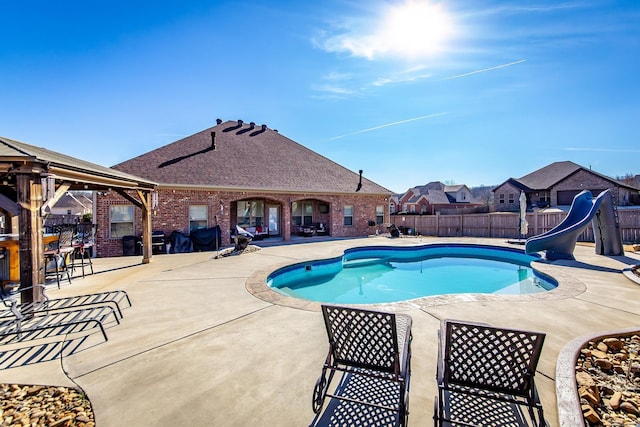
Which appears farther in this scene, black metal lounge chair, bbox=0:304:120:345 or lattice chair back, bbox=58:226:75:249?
lattice chair back, bbox=58:226:75:249

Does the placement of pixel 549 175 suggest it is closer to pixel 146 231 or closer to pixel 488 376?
pixel 488 376

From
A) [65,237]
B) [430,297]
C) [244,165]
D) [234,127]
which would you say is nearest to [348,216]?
[244,165]

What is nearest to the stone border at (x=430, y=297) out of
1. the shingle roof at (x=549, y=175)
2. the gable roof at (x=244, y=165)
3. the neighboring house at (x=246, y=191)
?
the neighboring house at (x=246, y=191)

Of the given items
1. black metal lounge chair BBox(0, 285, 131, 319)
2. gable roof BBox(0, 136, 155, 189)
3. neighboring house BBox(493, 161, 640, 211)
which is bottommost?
black metal lounge chair BBox(0, 285, 131, 319)

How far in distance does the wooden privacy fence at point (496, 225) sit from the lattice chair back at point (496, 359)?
1816cm

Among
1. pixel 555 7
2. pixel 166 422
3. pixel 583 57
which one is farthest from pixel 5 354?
pixel 583 57

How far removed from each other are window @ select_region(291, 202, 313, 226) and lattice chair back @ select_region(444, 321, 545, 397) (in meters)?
17.2

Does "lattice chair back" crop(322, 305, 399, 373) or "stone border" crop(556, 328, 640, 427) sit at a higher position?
"lattice chair back" crop(322, 305, 399, 373)

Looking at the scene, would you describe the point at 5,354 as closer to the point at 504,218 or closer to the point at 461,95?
the point at 461,95

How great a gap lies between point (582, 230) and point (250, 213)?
15739 mm

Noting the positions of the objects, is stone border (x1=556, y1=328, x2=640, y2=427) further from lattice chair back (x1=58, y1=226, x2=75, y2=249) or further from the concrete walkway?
lattice chair back (x1=58, y1=226, x2=75, y2=249)

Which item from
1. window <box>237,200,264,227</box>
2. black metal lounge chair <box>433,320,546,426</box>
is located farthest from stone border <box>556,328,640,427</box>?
window <box>237,200,264,227</box>

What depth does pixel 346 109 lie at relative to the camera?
16484mm

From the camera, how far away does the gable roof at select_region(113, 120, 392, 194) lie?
46.6ft
